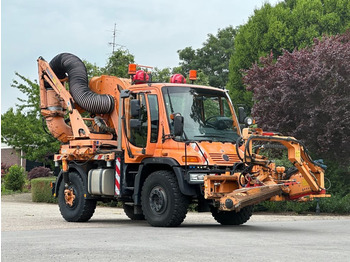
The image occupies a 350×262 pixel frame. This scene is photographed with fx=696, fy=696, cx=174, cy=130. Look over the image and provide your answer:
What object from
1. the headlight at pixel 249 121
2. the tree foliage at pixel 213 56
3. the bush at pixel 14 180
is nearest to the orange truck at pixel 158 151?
the headlight at pixel 249 121

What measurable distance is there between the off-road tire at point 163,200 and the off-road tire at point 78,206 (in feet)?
7.14

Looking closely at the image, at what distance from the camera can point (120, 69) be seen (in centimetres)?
3105

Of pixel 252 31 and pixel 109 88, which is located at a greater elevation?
pixel 252 31

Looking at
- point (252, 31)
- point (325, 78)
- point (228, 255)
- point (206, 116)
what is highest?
point (252, 31)

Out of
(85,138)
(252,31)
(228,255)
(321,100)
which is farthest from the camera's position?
(252,31)

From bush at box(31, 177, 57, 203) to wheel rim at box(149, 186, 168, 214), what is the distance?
47.6 ft

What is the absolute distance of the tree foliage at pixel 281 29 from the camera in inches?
1519

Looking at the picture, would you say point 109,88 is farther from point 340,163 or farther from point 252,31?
point 252,31

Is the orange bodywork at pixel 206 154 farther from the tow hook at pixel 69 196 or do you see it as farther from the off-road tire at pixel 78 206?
Answer: the off-road tire at pixel 78 206

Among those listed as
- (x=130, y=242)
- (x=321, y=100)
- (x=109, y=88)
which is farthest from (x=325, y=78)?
(x=130, y=242)

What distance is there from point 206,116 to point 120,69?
16.7 meters

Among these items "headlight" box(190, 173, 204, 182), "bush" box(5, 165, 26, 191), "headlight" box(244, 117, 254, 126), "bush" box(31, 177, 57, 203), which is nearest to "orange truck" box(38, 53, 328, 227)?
"headlight" box(190, 173, 204, 182)

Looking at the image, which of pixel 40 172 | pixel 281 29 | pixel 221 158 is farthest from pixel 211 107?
pixel 281 29

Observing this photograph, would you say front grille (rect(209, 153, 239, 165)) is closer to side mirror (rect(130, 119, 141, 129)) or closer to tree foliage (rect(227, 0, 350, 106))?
side mirror (rect(130, 119, 141, 129))
